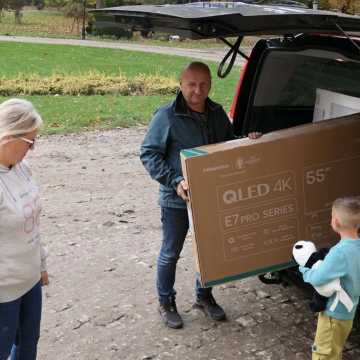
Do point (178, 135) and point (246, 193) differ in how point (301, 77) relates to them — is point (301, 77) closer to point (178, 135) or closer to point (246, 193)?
point (178, 135)

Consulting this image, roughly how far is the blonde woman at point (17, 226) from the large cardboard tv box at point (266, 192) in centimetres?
78

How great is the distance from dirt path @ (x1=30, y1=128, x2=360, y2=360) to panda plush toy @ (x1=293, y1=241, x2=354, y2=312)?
2.40 ft

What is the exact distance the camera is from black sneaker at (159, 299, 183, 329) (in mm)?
3818

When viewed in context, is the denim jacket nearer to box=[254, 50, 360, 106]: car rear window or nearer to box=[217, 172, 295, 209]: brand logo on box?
box=[217, 172, 295, 209]: brand logo on box

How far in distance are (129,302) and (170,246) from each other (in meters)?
0.67

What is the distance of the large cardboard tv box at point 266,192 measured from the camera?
2.98m

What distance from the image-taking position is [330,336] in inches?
115

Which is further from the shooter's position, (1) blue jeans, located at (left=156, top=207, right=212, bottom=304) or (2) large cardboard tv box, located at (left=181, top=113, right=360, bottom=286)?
(1) blue jeans, located at (left=156, top=207, right=212, bottom=304)

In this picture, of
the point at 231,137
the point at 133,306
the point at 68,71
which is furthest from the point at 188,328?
the point at 68,71

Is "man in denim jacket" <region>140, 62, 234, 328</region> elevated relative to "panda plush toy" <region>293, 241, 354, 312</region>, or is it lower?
elevated

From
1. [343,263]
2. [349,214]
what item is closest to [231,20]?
[349,214]

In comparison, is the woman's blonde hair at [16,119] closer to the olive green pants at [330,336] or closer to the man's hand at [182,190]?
the man's hand at [182,190]

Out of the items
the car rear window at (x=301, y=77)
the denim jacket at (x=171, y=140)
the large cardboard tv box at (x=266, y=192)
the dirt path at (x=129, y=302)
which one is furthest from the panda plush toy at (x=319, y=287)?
the car rear window at (x=301, y=77)

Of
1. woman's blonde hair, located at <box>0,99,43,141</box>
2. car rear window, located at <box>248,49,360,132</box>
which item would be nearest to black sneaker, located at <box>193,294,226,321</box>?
car rear window, located at <box>248,49,360,132</box>
